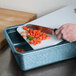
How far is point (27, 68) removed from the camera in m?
0.59

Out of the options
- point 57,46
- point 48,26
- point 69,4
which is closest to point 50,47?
point 57,46

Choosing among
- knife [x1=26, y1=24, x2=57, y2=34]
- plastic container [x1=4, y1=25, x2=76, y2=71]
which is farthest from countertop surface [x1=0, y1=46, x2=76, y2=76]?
knife [x1=26, y1=24, x2=57, y2=34]

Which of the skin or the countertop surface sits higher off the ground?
the skin

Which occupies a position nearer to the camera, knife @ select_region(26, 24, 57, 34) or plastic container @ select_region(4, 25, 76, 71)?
plastic container @ select_region(4, 25, 76, 71)

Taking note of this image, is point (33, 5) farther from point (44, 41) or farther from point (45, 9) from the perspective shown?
point (44, 41)

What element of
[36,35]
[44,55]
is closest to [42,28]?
[36,35]

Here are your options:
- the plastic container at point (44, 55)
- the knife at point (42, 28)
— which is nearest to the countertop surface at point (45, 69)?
the plastic container at point (44, 55)

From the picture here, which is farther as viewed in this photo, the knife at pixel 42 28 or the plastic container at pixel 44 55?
the knife at pixel 42 28

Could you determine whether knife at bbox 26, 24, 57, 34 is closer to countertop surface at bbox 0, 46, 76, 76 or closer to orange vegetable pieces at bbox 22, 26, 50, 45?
orange vegetable pieces at bbox 22, 26, 50, 45

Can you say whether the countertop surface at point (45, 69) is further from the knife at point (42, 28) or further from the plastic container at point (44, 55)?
the knife at point (42, 28)

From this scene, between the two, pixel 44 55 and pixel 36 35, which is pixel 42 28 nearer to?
pixel 36 35

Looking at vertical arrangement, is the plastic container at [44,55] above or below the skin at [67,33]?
below

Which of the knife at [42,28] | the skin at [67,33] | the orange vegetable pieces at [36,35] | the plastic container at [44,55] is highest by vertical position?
the skin at [67,33]

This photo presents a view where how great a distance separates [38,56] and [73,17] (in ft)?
1.05
